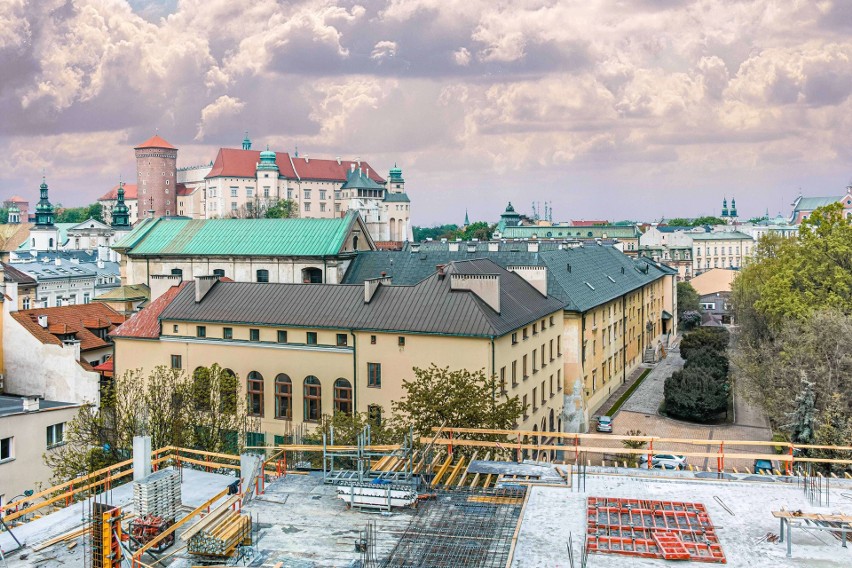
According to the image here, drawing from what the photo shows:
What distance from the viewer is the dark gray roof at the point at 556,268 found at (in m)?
49.2

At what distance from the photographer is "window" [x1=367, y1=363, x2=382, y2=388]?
3803cm

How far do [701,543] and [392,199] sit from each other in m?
157

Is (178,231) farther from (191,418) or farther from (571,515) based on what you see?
(571,515)

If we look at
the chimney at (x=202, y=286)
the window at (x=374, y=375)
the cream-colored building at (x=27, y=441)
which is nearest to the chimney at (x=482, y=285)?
the window at (x=374, y=375)

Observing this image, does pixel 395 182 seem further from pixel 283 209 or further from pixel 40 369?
pixel 40 369

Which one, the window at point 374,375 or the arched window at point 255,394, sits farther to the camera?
the arched window at point 255,394

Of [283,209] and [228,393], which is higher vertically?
[283,209]

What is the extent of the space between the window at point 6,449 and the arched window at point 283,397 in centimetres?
1166

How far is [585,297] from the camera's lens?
49.8m

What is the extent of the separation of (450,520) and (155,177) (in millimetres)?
173062

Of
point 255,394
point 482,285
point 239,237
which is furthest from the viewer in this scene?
point 239,237

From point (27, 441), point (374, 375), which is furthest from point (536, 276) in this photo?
point (27, 441)

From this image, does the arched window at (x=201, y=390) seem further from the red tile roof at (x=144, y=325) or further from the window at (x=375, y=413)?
the window at (x=375, y=413)

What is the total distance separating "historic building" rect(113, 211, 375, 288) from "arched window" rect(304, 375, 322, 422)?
21.1 meters
